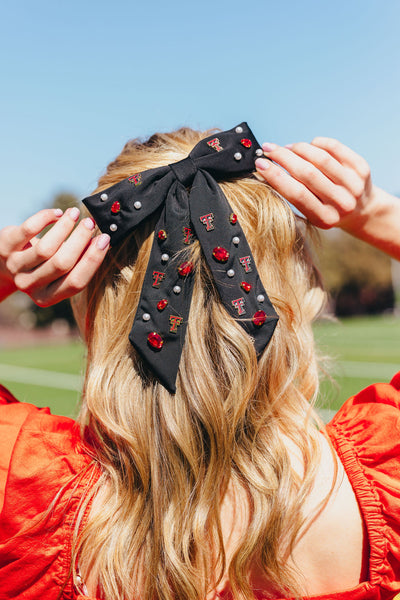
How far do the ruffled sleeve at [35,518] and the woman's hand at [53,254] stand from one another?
39 cm

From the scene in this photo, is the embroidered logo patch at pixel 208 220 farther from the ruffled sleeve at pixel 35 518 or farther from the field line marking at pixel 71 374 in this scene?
the field line marking at pixel 71 374

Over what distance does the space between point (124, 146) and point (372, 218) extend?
2.53 ft

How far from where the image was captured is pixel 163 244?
127cm

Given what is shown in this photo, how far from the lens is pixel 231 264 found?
4.09ft

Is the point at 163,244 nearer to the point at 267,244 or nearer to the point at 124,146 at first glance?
the point at 267,244

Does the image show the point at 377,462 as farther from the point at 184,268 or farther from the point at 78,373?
the point at 78,373

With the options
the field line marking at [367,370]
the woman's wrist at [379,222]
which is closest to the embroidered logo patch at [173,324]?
the woman's wrist at [379,222]

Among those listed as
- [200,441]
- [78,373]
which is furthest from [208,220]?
[78,373]

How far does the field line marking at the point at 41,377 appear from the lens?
850 centimetres

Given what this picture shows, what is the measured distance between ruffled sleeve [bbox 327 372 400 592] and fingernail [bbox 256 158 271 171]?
66 cm

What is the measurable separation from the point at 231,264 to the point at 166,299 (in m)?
0.18

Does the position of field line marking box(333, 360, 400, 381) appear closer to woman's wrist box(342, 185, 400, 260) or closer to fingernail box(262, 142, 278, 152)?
woman's wrist box(342, 185, 400, 260)

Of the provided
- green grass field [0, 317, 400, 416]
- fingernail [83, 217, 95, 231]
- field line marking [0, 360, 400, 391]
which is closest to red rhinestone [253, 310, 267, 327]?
fingernail [83, 217, 95, 231]

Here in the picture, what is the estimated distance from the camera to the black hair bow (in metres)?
1.24
